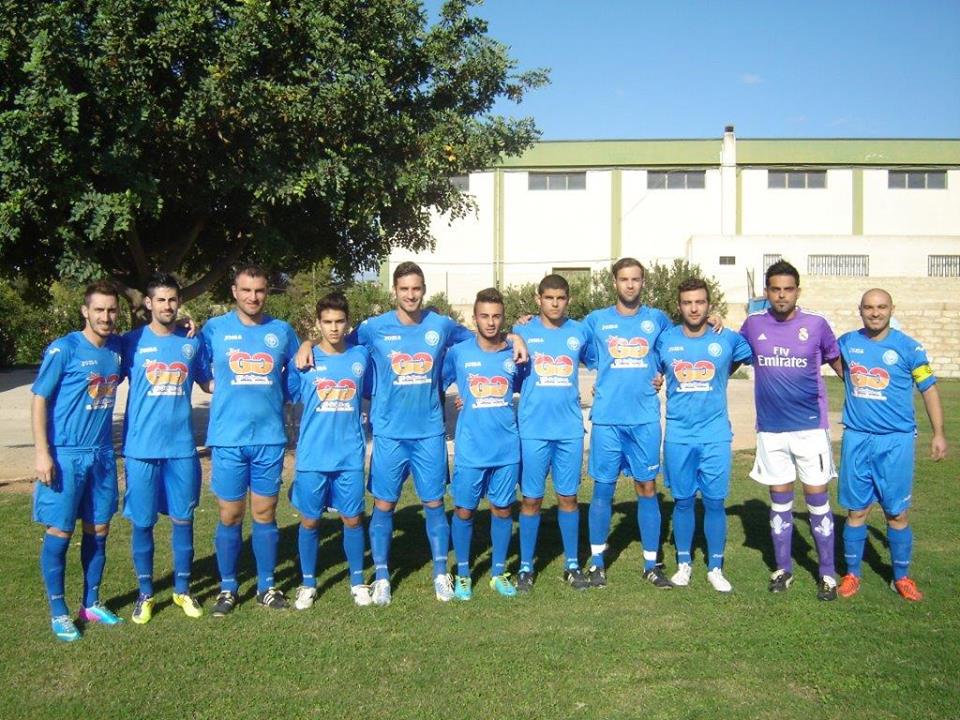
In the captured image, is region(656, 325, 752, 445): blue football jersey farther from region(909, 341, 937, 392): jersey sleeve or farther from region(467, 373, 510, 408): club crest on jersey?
region(467, 373, 510, 408): club crest on jersey

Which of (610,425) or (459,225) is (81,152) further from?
(459,225)

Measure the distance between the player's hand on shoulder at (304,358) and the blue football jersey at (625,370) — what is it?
78.2 inches

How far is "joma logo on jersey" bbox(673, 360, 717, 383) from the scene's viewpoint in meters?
6.11

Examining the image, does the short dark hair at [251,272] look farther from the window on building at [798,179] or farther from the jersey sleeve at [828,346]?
the window on building at [798,179]

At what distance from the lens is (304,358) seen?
570 centimetres

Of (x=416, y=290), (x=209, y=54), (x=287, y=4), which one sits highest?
(x=287, y=4)

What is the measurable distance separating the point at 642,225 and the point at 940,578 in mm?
36066

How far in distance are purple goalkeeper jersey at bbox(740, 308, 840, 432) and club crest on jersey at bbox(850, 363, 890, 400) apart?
7.6 inches

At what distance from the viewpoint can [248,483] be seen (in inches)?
225

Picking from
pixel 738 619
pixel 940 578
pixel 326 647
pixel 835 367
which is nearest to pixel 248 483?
pixel 326 647

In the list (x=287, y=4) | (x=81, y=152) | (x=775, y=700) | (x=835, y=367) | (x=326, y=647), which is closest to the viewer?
(x=775, y=700)

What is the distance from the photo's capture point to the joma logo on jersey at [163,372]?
553 cm

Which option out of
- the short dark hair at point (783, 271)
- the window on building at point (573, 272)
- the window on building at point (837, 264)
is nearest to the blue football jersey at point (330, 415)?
the short dark hair at point (783, 271)

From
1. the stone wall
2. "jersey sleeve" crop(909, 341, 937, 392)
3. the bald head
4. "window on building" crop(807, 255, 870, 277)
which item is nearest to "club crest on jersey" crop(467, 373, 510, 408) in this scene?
the bald head
